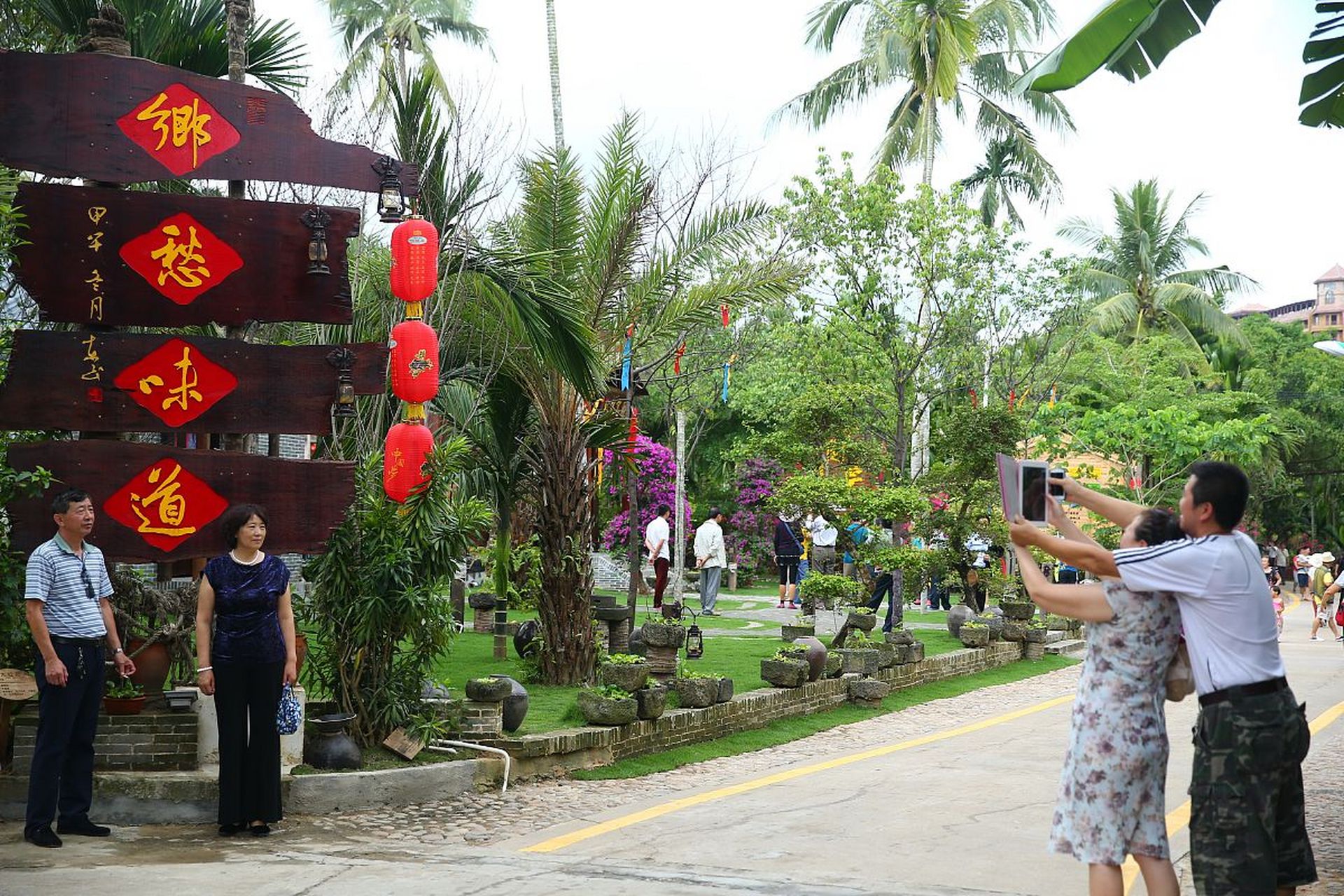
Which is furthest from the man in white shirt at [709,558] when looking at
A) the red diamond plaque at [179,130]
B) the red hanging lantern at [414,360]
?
the red diamond plaque at [179,130]

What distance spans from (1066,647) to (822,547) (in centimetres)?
462

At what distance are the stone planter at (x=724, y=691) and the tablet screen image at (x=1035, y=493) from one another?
6.84m

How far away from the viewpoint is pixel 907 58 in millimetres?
29578

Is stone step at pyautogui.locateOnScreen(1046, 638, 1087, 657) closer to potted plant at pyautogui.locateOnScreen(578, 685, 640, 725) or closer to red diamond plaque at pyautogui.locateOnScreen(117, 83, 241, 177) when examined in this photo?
potted plant at pyautogui.locateOnScreen(578, 685, 640, 725)

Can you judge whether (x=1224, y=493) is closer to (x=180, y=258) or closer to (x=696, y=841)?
(x=696, y=841)

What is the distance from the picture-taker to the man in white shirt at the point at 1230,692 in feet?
14.7

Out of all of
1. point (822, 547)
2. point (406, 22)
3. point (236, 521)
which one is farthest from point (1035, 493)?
point (406, 22)

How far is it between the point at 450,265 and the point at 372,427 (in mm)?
2456

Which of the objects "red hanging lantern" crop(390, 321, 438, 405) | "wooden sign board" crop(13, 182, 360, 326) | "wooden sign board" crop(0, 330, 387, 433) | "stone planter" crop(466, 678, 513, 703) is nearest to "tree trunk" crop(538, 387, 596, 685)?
"red hanging lantern" crop(390, 321, 438, 405)

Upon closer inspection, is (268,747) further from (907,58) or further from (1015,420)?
(907,58)

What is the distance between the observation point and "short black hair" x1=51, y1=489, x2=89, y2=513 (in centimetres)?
705

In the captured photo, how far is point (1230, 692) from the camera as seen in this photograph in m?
4.59

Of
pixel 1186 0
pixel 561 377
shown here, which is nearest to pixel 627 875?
pixel 1186 0

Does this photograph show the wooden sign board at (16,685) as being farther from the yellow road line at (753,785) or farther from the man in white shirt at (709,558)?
the man in white shirt at (709,558)
